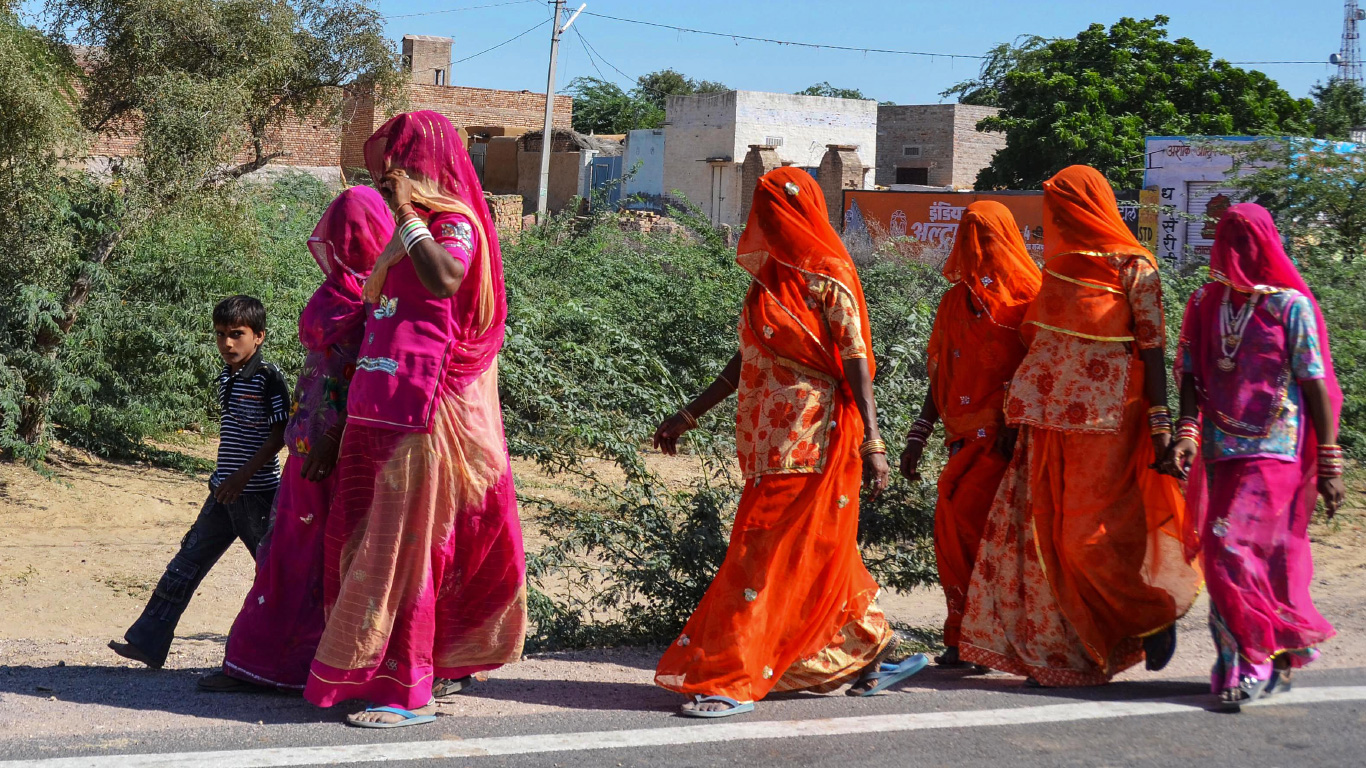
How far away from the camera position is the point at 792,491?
13.1ft

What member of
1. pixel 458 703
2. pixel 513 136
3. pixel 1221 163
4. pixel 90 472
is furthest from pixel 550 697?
pixel 513 136

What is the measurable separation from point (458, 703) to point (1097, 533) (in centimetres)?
226

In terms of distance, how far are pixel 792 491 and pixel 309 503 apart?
151 cm

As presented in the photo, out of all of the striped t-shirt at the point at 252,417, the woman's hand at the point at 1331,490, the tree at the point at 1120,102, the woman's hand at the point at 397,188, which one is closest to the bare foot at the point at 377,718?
the striped t-shirt at the point at 252,417

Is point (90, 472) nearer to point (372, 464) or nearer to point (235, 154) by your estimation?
point (235, 154)

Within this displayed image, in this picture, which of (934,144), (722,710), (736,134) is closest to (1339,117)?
(722,710)

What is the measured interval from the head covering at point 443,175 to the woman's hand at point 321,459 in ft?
1.83

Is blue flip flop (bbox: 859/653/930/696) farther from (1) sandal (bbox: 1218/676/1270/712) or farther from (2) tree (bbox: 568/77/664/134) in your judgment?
(2) tree (bbox: 568/77/664/134)

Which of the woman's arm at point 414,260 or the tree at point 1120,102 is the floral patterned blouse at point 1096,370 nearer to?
the woman's arm at point 414,260

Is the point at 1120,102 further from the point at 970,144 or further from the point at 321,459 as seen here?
the point at 321,459

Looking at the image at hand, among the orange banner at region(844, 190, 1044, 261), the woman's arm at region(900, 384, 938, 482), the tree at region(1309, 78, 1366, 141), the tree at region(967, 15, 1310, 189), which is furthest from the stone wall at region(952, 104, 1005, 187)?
the woman's arm at region(900, 384, 938, 482)

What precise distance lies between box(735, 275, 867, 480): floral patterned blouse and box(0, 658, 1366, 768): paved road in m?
0.81

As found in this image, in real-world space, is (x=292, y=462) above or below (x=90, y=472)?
above

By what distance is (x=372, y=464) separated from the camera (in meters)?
3.63
